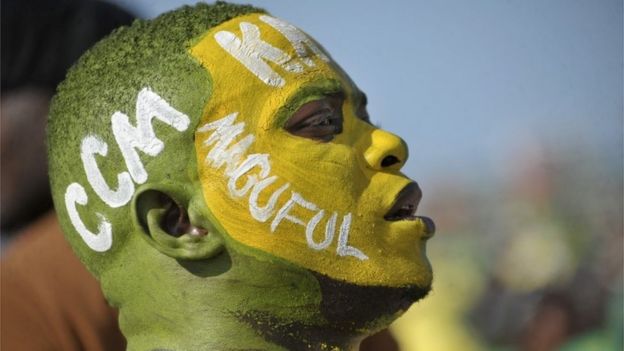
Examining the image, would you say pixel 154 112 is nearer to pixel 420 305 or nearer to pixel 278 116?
pixel 278 116

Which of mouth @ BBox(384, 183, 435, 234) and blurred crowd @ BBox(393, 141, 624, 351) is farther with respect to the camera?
blurred crowd @ BBox(393, 141, 624, 351)

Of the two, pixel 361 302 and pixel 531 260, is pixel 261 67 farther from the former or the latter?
pixel 531 260

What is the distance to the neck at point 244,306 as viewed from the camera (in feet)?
6.46

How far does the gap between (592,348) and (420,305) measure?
0.51 m

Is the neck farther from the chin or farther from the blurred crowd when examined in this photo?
the blurred crowd

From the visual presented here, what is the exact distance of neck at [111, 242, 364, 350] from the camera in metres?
1.97

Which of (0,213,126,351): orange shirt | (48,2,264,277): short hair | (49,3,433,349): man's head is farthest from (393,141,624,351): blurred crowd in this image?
(48,2,264,277): short hair

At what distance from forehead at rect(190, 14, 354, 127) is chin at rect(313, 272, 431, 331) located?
0.33 m

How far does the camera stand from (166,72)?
2049 mm

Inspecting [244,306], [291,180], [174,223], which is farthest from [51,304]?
[291,180]

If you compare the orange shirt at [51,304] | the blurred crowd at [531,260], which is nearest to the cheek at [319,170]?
the orange shirt at [51,304]

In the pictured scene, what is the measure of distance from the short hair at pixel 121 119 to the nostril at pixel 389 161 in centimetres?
36

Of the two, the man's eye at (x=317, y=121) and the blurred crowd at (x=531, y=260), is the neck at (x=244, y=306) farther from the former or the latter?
the blurred crowd at (x=531, y=260)

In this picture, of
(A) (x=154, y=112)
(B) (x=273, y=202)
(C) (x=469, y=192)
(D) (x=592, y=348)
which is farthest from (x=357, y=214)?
(D) (x=592, y=348)
